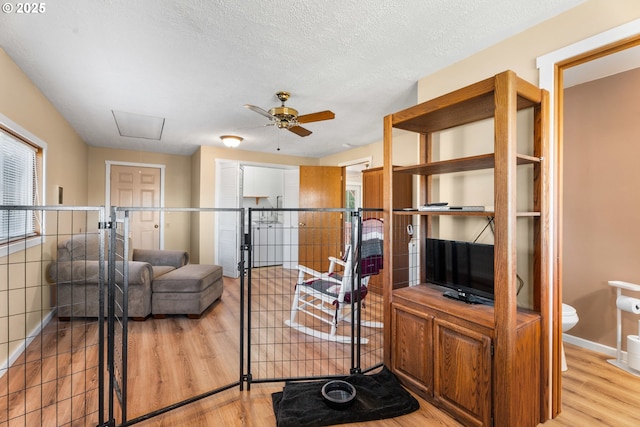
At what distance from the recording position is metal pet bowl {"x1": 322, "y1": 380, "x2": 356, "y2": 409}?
1.83 m

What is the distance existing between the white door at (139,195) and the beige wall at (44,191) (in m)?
1.16

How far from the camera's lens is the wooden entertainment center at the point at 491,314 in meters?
1.55

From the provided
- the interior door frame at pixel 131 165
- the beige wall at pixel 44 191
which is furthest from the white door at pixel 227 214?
the beige wall at pixel 44 191

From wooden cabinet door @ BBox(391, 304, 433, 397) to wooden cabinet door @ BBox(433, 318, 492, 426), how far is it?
0.06 meters

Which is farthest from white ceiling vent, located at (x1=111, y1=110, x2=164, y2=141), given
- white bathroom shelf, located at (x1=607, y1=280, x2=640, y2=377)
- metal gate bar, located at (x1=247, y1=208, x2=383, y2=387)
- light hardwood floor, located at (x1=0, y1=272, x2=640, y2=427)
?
white bathroom shelf, located at (x1=607, y1=280, x2=640, y2=377)

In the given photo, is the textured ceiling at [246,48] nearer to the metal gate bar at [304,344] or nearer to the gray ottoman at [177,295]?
the metal gate bar at [304,344]

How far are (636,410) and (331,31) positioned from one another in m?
3.08

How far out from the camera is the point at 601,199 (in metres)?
2.64

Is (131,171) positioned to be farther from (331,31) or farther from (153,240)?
(331,31)

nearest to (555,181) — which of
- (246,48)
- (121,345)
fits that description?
(246,48)

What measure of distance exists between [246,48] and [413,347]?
7.92 feet

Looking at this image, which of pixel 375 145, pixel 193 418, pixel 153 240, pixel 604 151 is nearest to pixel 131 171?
pixel 153 240

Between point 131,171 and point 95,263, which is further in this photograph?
point 131,171

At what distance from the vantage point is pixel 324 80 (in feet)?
8.61
